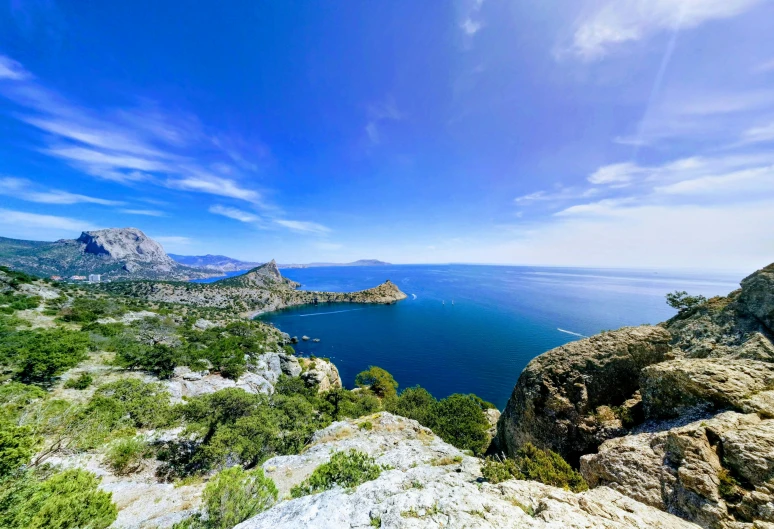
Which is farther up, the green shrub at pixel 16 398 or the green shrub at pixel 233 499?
the green shrub at pixel 16 398

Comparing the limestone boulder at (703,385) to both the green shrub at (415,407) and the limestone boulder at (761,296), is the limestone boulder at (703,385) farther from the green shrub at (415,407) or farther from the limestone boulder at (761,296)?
the green shrub at (415,407)

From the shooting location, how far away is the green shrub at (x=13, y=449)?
10.5 meters

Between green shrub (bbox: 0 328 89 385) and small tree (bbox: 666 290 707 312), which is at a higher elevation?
small tree (bbox: 666 290 707 312)

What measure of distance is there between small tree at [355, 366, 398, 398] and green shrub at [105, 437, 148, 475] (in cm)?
4129

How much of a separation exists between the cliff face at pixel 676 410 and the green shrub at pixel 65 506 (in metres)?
22.7

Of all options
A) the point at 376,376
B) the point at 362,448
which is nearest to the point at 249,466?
the point at 362,448

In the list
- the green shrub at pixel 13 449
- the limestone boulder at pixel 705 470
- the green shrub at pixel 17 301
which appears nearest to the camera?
the limestone boulder at pixel 705 470

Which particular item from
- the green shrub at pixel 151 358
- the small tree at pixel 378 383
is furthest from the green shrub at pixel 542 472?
the green shrub at pixel 151 358

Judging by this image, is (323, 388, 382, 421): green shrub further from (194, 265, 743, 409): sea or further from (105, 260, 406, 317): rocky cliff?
(105, 260, 406, 317): rocky cliff

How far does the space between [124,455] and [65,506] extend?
11903mm

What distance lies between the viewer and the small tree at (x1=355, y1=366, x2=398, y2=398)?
2167 inches

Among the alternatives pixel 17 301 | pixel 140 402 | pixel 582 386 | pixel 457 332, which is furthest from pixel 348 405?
pixel 17 301

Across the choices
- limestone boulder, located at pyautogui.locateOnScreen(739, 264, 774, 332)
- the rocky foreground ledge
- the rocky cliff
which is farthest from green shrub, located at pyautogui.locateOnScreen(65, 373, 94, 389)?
the rocky cliff


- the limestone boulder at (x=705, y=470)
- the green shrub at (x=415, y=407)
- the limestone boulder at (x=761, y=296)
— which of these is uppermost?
the limestone boulder at (x=761, y=296)
